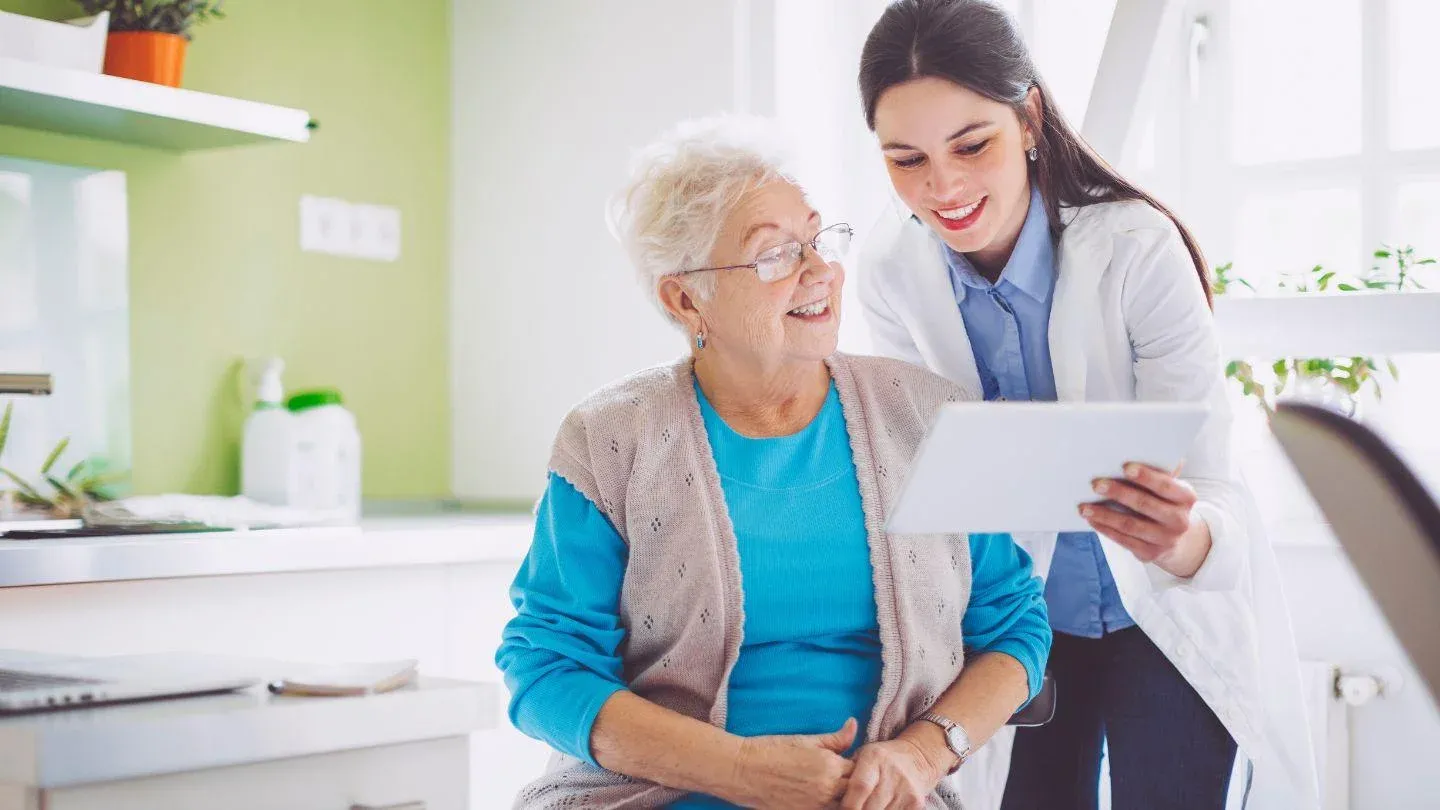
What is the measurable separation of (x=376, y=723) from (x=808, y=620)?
53 centimetres

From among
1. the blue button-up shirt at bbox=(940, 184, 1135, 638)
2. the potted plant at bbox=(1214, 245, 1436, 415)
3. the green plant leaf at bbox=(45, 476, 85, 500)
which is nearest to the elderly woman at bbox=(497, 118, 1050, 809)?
the blue button-up shirt at bbox=(940, 184, 1135, 638)

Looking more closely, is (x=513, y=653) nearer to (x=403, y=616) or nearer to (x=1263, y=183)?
(x=403, y=616)

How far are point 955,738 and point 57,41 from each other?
1.63 meters

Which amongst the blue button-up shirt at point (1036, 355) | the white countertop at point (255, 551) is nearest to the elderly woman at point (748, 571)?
the blue button-up shirt at point (1036, 355)

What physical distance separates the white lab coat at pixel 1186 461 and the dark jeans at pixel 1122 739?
0.13 ft

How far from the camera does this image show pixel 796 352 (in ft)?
4.85

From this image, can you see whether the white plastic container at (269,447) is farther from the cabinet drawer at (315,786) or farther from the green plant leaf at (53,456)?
the cabinet drawer at (315,786)

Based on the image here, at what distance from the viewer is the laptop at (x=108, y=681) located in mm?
999

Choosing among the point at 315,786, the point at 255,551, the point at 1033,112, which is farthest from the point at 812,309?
the point at 255,551

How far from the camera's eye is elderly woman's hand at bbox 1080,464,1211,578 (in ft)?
4.07

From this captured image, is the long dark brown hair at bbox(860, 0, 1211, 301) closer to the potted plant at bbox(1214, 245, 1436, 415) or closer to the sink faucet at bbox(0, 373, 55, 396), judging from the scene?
the sink faucet at bbox(0, 373, 55, 396)

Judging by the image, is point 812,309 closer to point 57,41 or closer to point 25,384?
point 25,384

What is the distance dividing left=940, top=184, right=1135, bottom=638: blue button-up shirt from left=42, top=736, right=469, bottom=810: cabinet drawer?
0.82m

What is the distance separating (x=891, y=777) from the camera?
1306 mm
